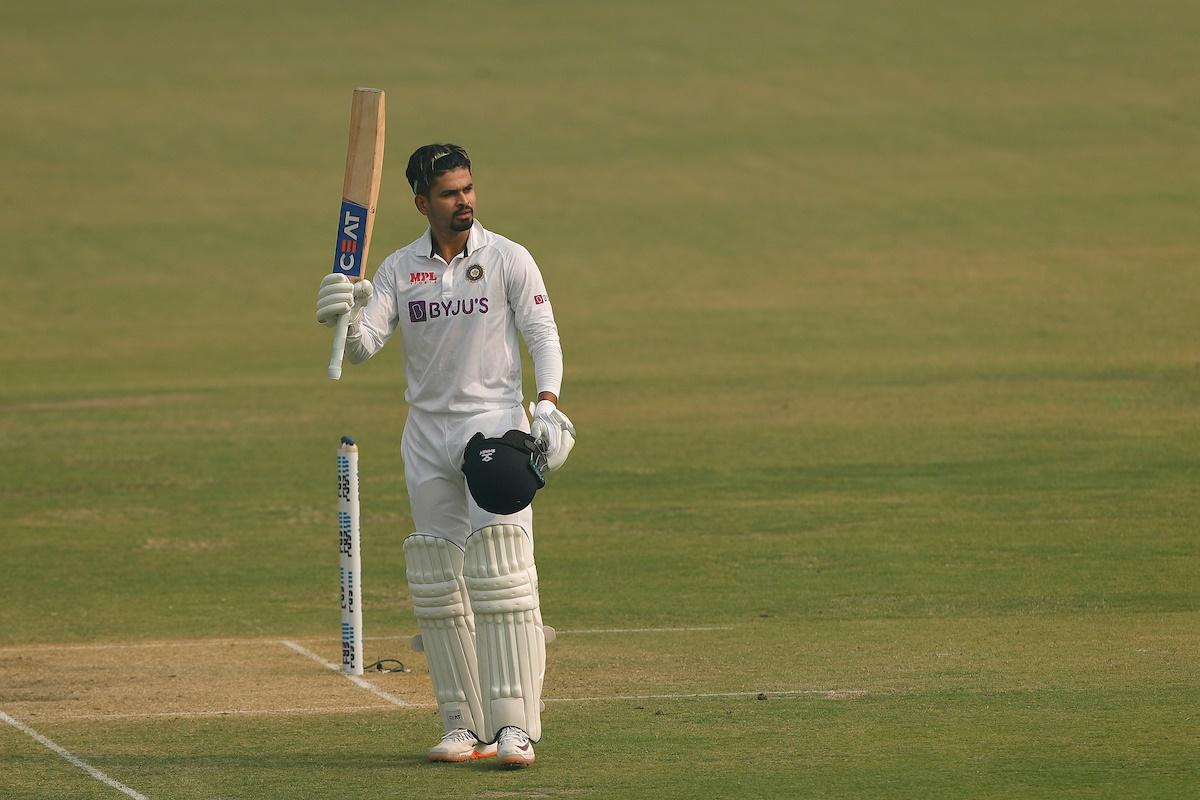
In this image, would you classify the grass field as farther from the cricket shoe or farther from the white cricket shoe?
the cricket shoe

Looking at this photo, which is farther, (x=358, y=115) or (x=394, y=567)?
(x=394, y=567)

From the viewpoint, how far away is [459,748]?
712cm

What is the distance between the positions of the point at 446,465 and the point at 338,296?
715mm

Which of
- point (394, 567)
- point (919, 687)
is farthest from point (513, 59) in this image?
point (919, 687)

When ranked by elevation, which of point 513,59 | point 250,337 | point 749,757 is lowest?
point 749,757

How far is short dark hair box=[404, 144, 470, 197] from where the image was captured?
7.16 m

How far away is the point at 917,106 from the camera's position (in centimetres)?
4641

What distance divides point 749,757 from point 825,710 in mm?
936

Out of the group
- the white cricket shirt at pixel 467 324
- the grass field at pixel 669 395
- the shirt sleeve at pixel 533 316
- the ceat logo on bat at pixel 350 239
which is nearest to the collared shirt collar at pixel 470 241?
the white cricket shirt at pixel 467 324

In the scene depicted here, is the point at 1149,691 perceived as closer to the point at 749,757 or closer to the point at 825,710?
the point at 825,710

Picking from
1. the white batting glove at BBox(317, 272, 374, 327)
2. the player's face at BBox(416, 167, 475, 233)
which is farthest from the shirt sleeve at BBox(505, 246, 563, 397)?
the white batting glove at BBox(317, 272, 374, 327)

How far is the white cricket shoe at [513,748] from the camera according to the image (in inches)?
271

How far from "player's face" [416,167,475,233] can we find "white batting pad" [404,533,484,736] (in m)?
1.11

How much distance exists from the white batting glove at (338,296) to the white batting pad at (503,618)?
0.90m
